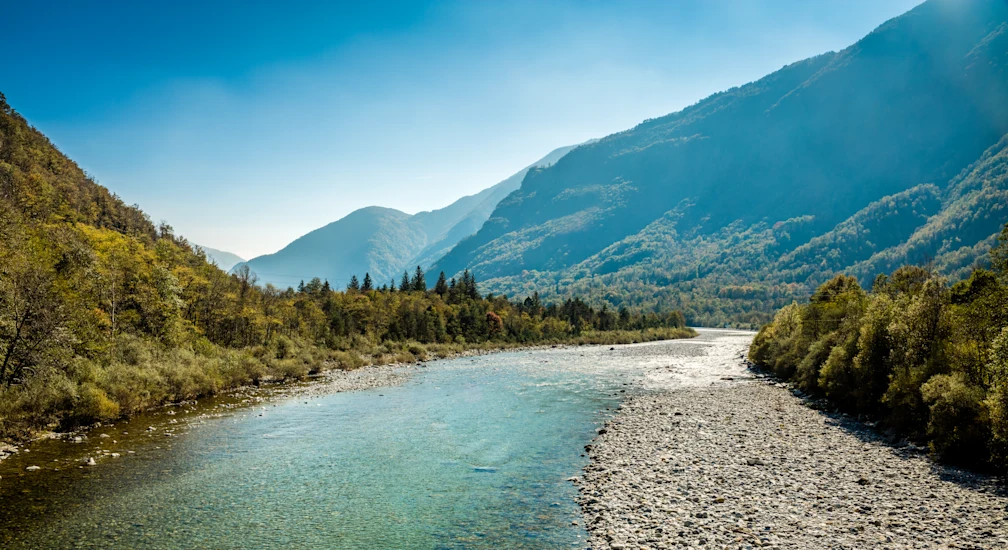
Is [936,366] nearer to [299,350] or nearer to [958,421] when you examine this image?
[958,421]

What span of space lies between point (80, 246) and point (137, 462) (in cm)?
2809

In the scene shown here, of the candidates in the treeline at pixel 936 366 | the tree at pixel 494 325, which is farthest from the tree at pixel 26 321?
→ the tree at pixel 494 325

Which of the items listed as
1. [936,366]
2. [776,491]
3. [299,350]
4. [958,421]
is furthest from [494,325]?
[776,491]

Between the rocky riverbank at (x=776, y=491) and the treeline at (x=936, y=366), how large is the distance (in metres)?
1.42

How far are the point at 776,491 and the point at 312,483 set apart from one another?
50.3 feet

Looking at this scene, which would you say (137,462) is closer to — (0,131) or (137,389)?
(137,389)

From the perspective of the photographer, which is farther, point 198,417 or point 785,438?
point 198,417

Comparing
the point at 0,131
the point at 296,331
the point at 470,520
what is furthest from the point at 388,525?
the point at 0,131

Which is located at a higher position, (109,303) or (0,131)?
(0,131)

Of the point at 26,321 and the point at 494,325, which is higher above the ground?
the point at 26,321

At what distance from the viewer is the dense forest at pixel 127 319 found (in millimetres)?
23812

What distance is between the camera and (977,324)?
19.9 metres

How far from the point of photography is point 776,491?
1513 centimetres

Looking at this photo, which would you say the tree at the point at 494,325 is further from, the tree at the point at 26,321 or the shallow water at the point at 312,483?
the tree at the point at 26,321
